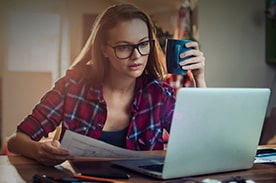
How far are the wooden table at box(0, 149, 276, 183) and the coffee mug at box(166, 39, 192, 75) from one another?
377 millimetres

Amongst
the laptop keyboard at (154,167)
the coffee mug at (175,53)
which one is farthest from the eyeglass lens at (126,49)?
the laptop keyboard at (154,167)

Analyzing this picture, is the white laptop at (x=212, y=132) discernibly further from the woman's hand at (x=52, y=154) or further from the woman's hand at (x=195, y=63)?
the woman's hand at (x=195, y=63)

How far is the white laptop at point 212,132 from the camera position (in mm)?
833

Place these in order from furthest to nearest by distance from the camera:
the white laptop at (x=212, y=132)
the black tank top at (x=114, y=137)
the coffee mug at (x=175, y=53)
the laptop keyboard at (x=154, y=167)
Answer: the black tank top at (x=114, y=137) < the coffee mug at (x=175, y=53) < the laptop keyboard at (x=154, y=167) < the white laptop at (x=212, y=132)

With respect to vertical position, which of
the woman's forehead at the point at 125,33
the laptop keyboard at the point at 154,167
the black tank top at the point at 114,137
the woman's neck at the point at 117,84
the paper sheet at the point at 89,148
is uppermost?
the woman's forehead at the point at 125,33

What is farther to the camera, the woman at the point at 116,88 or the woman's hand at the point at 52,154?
the woman at the point at 116,88

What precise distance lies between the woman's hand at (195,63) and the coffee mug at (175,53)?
0.5 inches

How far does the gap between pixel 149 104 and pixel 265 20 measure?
3.45ft

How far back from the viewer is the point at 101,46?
53.5 inches

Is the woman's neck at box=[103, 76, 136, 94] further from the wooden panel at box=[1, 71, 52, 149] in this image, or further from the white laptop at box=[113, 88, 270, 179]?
the white laptop at box=[113, 88, 270, 179]

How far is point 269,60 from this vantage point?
7.09 ft

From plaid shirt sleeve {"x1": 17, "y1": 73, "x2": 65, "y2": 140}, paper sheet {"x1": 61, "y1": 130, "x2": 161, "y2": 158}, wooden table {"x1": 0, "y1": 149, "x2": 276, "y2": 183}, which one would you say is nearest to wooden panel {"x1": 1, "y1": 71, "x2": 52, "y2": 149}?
plaid shirt sleeve {"x1": 17, "y1": 73, "x2": 65, "y2": 140}

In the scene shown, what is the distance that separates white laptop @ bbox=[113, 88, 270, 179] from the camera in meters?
0.83

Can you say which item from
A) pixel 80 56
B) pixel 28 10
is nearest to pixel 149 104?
pixel 80 56
